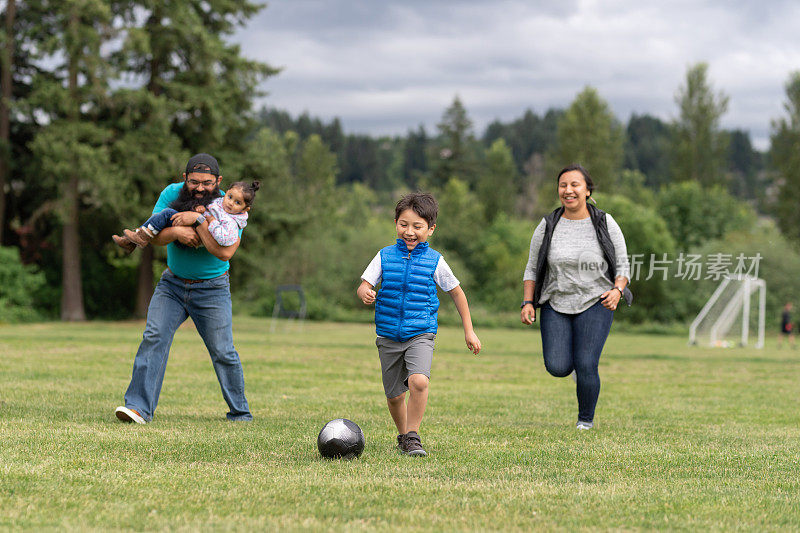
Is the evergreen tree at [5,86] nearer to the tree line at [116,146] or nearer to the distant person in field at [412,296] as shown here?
the tree line at [116,146]

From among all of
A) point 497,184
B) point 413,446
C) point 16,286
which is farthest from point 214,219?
point 497,184

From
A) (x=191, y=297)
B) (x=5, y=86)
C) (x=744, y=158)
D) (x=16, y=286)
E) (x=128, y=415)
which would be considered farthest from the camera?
(x=744, y=158)

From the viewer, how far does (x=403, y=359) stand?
630 cm

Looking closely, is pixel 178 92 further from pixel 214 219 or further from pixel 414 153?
pixel 414 153

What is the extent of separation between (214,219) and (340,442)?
2343mm

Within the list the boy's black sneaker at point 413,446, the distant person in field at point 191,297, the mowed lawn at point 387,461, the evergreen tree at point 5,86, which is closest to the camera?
the mowed lawn at point 387,461

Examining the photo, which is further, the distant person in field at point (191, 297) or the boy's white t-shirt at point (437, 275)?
the distant person in field at point (191, 297)

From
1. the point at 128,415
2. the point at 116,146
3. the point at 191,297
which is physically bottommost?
the point at 128,415

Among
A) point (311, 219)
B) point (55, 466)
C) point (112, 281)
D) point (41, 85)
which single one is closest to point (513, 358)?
point (55, 466)

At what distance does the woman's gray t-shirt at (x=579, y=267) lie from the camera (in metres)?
7.56

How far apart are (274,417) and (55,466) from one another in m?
3.01

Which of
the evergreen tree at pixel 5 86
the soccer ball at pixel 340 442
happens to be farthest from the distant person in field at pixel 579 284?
the evergreen tree at pixel 5 86

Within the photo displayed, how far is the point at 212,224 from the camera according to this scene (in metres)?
7.00

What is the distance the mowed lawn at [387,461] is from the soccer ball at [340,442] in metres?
0.10
